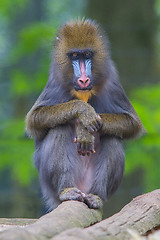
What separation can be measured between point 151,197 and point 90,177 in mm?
1091

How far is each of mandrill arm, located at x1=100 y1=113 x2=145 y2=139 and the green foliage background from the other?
8.17 ft

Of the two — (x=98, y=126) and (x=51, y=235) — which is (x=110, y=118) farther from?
(x=51, y=235)

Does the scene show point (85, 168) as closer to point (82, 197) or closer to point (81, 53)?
point (82, 197)

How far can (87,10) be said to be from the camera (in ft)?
31.9

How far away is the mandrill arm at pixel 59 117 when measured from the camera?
4750mm

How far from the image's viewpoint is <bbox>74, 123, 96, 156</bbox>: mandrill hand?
4735 millimetres

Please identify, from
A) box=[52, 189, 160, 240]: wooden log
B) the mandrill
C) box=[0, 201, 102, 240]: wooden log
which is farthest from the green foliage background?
box=[0, 201, 102, 240]: wooden log

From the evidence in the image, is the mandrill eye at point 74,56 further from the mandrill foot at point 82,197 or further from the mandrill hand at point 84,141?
the mandrill foot at point 82,197

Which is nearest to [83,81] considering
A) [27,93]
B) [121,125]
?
[121,125]

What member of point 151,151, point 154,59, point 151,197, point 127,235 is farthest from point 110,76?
point 154,59

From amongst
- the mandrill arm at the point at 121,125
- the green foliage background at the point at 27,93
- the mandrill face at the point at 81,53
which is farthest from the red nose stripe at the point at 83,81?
the green foliage background at the point at 27,93

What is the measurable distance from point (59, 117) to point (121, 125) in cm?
63

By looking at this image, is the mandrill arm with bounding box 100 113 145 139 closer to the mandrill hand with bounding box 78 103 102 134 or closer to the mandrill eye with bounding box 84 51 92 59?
the mandrill hand with bounding box 78 103 102 134

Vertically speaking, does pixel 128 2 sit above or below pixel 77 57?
above
